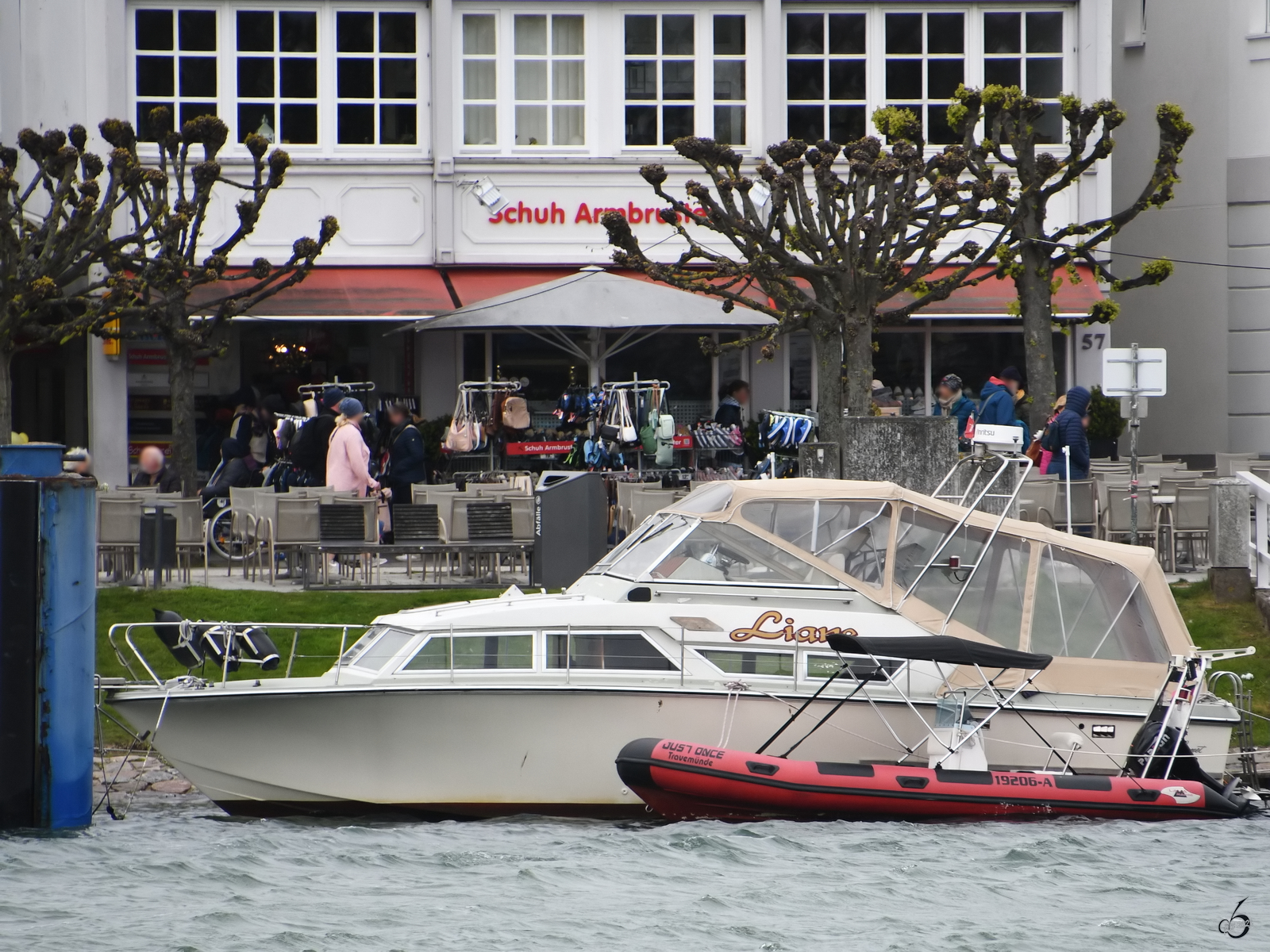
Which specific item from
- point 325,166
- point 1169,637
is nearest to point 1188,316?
point 325,166

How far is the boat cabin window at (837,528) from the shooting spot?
11688mm

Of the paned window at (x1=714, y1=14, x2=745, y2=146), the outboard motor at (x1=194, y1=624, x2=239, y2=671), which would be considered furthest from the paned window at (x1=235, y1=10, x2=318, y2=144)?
the outboard motor at (x1=194, y1=624, x2=239, y2=671)

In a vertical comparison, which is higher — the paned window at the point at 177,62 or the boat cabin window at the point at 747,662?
the paned window at the point at 177,62

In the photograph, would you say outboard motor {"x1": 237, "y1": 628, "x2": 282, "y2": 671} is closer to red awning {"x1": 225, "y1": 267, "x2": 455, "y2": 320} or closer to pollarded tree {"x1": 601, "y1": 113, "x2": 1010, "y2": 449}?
pollarded tree {"x1": 601, "y1": 113, "x2": 1010, "y2": 449}

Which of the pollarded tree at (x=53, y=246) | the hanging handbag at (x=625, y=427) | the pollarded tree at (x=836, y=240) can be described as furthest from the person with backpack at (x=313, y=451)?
the pollarded tree at (x=836, y=240)

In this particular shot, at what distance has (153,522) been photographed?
15.7m

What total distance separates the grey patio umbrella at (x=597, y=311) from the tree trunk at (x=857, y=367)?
10.3 feet

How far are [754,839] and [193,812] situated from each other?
3.74 meters

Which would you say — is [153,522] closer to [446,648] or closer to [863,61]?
[446,648]

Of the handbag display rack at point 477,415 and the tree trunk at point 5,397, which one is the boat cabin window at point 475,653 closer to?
the tree trunk at point 5,397

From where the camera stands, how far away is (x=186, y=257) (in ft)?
70.2

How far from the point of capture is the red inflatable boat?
1057cm

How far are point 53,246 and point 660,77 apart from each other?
30.9ft

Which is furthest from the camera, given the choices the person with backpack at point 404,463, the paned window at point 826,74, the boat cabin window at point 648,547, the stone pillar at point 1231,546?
the paned window at point 826,74
